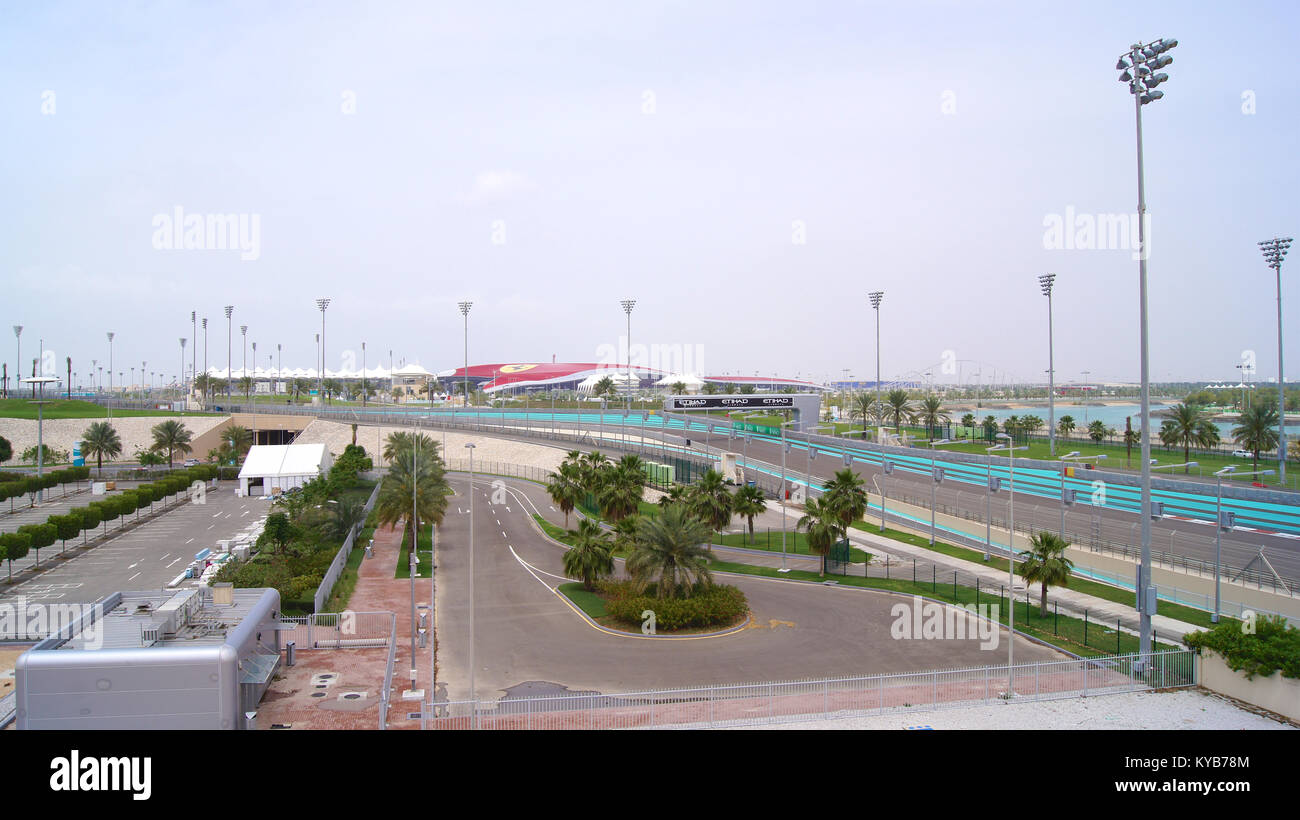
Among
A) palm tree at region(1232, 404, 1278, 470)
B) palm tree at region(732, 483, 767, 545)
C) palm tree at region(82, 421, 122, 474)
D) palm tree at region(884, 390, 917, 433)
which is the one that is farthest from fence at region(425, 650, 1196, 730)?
palm tree at region(884, 390, 917, 433)

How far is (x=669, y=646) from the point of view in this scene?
2655 cm

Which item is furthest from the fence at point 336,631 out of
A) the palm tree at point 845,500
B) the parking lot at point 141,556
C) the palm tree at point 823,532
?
the palm tree at point 845,500

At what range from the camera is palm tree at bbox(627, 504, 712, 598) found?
2914 centimetres

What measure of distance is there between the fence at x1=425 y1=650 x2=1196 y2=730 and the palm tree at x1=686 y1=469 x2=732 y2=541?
57.1ft

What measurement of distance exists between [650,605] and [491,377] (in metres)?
173

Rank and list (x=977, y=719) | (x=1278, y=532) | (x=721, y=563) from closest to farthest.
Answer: (x=977, y=719) → (x=721, y=563) → (x=1278, y=532)

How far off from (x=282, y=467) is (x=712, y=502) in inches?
1578

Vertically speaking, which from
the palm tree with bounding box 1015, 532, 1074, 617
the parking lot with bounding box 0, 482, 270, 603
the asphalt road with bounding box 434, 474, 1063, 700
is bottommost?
the asphalt road with bounding box 434, 474, 1063, 700

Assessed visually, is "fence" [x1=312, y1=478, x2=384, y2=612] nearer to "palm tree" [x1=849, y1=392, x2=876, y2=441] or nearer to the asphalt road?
the asphalt road

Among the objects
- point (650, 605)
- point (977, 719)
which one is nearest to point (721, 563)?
point (650, 605)

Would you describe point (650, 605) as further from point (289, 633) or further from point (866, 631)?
point (289, 633)

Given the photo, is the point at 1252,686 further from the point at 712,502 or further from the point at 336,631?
the point at 336,631

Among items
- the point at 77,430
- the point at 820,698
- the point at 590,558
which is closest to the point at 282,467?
the point at 77,430
